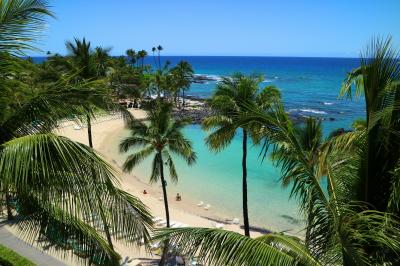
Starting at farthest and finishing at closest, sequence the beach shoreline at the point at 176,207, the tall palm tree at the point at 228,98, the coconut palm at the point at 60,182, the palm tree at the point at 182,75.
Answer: the palm tree at the point at 182,75 < the beach shoreline at the point at 176,207 < the tall palm tree at the point at 228,98 < the coconut palm at the point at 60,182

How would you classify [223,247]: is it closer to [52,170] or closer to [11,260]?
[52,170]

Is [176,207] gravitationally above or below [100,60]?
below

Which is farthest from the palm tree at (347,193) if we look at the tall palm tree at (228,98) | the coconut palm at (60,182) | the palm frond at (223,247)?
the tall palm tree at (228,98)

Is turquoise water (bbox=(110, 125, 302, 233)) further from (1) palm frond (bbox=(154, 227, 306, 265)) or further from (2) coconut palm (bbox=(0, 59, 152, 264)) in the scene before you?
(1) palm frond (bbox=(154, 227, 306, 265))

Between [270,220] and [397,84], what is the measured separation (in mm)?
19149

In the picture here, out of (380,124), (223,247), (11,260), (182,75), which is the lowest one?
(11,260)

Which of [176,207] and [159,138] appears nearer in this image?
[159,138]

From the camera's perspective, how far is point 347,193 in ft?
18.6

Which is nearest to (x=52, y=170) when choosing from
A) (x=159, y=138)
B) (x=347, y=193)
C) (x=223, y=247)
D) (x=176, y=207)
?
(x=223, y=247)

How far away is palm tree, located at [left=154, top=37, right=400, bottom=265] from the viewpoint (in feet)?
15.0

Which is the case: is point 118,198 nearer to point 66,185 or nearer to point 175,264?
point 66,185

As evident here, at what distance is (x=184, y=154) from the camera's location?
18.6m

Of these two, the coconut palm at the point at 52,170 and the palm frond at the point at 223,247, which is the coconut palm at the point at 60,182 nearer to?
the coconut palm at the point at 52,170

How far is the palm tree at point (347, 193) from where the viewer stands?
457 centimetres
